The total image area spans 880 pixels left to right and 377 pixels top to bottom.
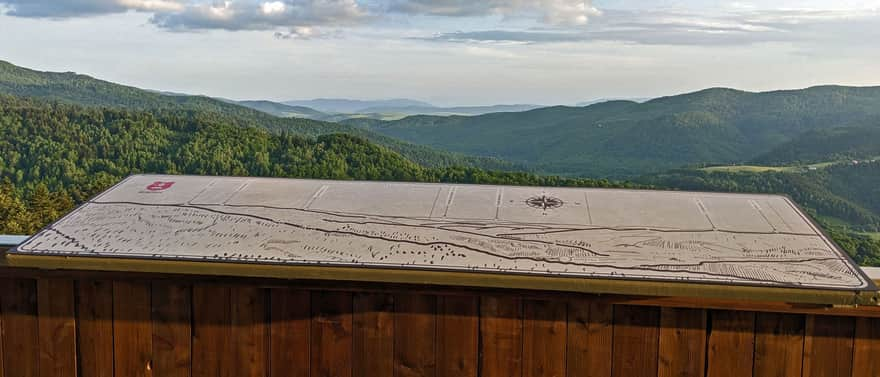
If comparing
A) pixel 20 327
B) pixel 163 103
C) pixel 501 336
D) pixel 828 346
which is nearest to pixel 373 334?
pixel 501 336

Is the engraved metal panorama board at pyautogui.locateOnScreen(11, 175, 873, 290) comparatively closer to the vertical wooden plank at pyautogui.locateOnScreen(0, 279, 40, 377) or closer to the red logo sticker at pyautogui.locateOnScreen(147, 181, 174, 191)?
the red logo sticker at pyautogui.locateOnScreen(147, 181, 174, 191)

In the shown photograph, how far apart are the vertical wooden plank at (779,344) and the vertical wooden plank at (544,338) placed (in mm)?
608

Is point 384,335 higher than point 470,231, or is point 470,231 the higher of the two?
point 470,231

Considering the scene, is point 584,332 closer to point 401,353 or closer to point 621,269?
point 621,269

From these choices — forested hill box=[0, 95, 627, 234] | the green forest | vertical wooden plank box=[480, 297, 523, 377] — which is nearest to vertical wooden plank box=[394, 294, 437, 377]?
vertical wooden plank box=[480, 297, 523, 377]

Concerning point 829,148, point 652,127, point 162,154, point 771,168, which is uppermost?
point 652,127

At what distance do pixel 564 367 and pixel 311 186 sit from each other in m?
1.22

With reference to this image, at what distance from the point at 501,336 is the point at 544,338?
139mm

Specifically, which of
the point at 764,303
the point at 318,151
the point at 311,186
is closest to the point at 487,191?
the point at 311,186

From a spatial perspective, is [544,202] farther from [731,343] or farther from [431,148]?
[431,148]

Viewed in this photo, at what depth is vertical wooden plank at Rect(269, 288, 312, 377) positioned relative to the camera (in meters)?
2.41

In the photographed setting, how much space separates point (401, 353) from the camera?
94.3 inches

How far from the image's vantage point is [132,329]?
2488 millimetres

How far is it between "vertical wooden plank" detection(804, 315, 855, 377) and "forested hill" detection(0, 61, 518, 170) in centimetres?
5558
